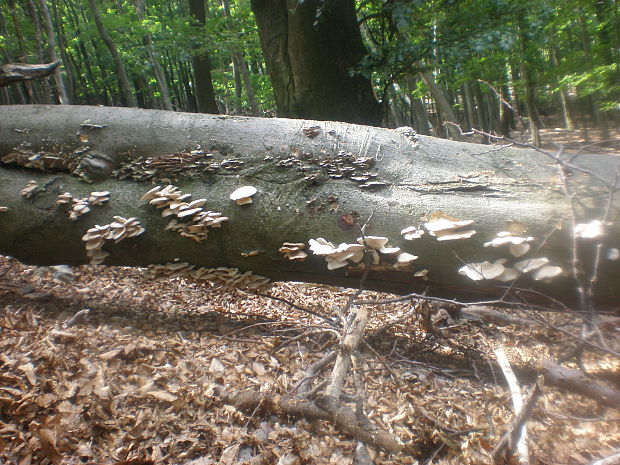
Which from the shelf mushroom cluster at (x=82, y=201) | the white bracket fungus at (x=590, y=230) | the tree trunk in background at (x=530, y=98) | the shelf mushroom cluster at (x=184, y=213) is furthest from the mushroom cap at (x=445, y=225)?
the tree trunk in background at (x=530, y=98)

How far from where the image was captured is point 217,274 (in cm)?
259

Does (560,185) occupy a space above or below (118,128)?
below

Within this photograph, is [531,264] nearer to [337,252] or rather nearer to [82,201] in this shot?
[337,252]

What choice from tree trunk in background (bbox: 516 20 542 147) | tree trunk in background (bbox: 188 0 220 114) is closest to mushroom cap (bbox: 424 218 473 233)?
tree trunk in background (bbox: 516 20 542 147)

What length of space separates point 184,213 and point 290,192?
667 millimetres

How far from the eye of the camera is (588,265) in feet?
6.65

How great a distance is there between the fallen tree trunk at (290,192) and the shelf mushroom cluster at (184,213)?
0.05 meters

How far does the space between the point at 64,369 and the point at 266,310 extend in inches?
57.6

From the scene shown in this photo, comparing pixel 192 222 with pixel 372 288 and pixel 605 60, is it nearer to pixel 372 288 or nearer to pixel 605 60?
pixel 372 288

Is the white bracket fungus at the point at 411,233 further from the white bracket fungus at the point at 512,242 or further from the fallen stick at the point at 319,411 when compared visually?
the fallen stick at the point at 319,411

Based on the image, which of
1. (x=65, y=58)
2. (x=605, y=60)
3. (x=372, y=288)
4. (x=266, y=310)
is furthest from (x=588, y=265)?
(x=65, y=58)

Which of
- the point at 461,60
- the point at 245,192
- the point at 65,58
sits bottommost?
the point at 245,192

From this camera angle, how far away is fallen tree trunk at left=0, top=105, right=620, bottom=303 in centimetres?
214

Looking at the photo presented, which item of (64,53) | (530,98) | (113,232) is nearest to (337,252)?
(113,232)
